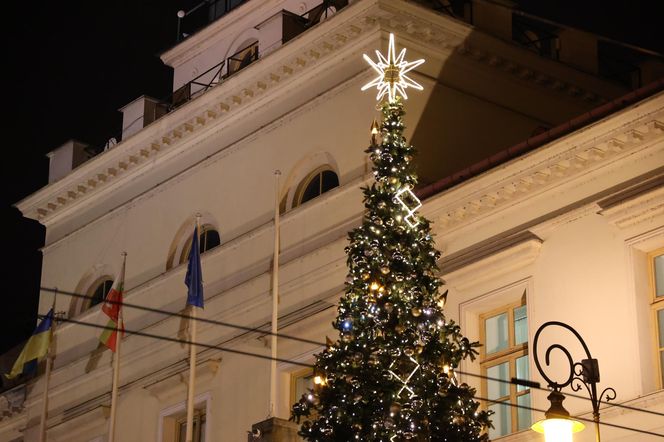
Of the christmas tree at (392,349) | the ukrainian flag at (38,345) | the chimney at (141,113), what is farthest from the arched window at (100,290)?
the christmas tree at (392,349)

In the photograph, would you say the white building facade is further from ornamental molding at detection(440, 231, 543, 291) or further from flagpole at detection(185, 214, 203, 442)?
flagpole at detection(185, 214, 203, 442)

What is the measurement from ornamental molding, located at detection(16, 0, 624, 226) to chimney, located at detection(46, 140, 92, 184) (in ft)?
1.20

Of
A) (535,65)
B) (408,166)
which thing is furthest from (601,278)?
(535,65)

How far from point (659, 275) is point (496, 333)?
278 centimetres

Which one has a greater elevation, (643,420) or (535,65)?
(535,65)

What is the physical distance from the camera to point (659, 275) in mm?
22688

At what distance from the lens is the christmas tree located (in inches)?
781

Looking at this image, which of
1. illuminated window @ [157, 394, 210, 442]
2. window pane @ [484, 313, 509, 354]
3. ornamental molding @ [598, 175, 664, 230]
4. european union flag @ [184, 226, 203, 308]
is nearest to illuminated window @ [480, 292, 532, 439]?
window pane @ [484, 313, 509, 354]

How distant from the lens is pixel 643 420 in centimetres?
2175

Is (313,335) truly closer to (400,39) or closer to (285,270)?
(285,270)

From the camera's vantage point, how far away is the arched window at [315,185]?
92.4ft

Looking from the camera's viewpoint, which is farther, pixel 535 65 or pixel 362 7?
pixel 535 65

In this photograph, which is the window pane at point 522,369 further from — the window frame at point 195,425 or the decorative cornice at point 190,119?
the window frame at point 195,425

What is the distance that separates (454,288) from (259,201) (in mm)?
5139
